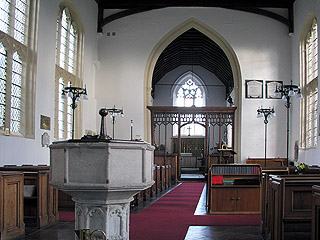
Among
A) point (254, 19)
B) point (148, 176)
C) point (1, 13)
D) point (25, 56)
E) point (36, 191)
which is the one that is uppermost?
point (254, 19)

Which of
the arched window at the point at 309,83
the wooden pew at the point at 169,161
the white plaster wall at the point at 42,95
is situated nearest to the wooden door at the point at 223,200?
the white plaster wall at the point at 42,95

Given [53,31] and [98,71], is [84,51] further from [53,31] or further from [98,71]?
[53,31]

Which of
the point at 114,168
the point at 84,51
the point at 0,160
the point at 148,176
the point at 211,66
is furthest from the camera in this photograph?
the point at 211,66

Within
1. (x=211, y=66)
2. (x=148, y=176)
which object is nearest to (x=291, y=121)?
(x=211, y=66)

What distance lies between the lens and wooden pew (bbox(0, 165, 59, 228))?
590 centimetres

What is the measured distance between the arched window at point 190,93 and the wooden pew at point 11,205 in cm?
1993

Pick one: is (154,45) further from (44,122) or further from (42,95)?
(44,122)

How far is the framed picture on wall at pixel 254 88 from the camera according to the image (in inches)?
566

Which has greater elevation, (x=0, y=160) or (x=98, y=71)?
(x=98, y=71)

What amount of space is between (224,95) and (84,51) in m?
13.2

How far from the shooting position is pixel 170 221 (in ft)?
20.9

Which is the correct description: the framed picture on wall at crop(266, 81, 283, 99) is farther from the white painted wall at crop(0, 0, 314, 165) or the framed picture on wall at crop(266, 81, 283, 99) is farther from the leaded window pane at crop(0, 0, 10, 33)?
the leaded window pane at crop(0, 0, 10, 33)

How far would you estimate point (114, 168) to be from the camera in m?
2.97

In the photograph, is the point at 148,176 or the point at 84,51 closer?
the point at 148,176
